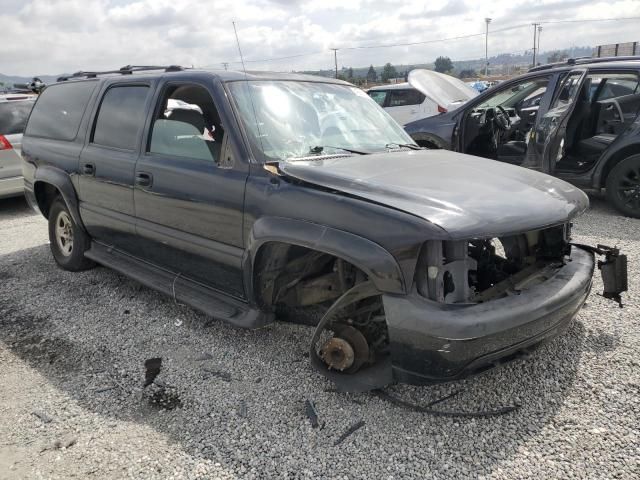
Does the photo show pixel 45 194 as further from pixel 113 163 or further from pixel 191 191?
pixel 191 191

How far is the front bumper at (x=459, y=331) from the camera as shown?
2.35 metres

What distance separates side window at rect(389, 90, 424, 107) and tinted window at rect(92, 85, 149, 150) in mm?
9328

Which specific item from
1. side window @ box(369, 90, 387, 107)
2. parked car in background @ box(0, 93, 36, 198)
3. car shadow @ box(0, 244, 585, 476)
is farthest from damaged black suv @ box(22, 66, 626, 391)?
side window @ box(369, 90, 387, 107)

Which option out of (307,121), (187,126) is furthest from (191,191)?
(307,121)

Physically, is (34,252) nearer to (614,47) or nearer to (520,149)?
(520,149)

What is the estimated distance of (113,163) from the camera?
13.3 feet

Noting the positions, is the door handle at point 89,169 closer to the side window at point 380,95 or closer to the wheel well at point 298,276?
the wheel well at point 298,276

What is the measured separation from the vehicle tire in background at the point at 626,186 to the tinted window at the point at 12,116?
8.21 m

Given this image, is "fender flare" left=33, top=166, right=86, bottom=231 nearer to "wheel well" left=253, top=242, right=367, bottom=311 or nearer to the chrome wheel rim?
the chrome wheel rim

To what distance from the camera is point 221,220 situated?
10.6 ft

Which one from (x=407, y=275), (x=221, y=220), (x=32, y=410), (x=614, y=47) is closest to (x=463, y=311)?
(x=407, y=275)

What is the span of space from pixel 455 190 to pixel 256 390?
5.20 ft

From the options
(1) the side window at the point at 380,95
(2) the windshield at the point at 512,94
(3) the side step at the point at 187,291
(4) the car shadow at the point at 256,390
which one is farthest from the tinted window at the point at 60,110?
(1) the side window at the point at 380,95

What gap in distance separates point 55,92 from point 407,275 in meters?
A: 4.41
